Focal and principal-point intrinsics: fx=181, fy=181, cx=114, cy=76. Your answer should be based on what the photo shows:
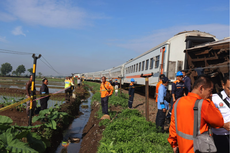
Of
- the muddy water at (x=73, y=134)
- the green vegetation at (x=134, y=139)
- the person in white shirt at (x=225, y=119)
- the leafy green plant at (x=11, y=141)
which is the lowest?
the muddy water at (x=73, y=134)

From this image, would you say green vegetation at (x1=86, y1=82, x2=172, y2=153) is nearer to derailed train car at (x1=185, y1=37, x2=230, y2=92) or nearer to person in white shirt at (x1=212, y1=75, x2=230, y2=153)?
person in white shirt at (x1=212, y1=75, x2=230, y2=153)

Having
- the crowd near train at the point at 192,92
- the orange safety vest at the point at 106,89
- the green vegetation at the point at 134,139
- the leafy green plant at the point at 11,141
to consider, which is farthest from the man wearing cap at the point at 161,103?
the leafy green plant at the point at 11,141

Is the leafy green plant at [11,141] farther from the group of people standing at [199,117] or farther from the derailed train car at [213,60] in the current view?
the derailed train car at [213,60]

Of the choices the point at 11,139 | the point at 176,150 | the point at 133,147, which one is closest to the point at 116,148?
the point at 133,147

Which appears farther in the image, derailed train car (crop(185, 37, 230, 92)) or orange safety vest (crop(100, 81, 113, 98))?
orange safety vest (crop(100, 81, 113, 98))

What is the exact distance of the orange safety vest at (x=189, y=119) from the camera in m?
1.99

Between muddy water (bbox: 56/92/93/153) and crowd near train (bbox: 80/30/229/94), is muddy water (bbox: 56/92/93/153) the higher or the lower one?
the lower one

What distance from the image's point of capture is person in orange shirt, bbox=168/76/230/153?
199cm

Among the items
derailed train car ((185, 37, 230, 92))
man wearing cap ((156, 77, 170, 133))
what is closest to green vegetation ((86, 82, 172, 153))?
man wearing cap ((156, 77, 170, 133))

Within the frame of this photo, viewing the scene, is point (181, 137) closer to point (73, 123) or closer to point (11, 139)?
point (11, 139)

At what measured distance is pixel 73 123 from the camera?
9.28 m

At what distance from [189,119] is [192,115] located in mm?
63

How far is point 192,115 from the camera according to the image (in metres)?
2.06

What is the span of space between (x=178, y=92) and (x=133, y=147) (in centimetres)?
281
